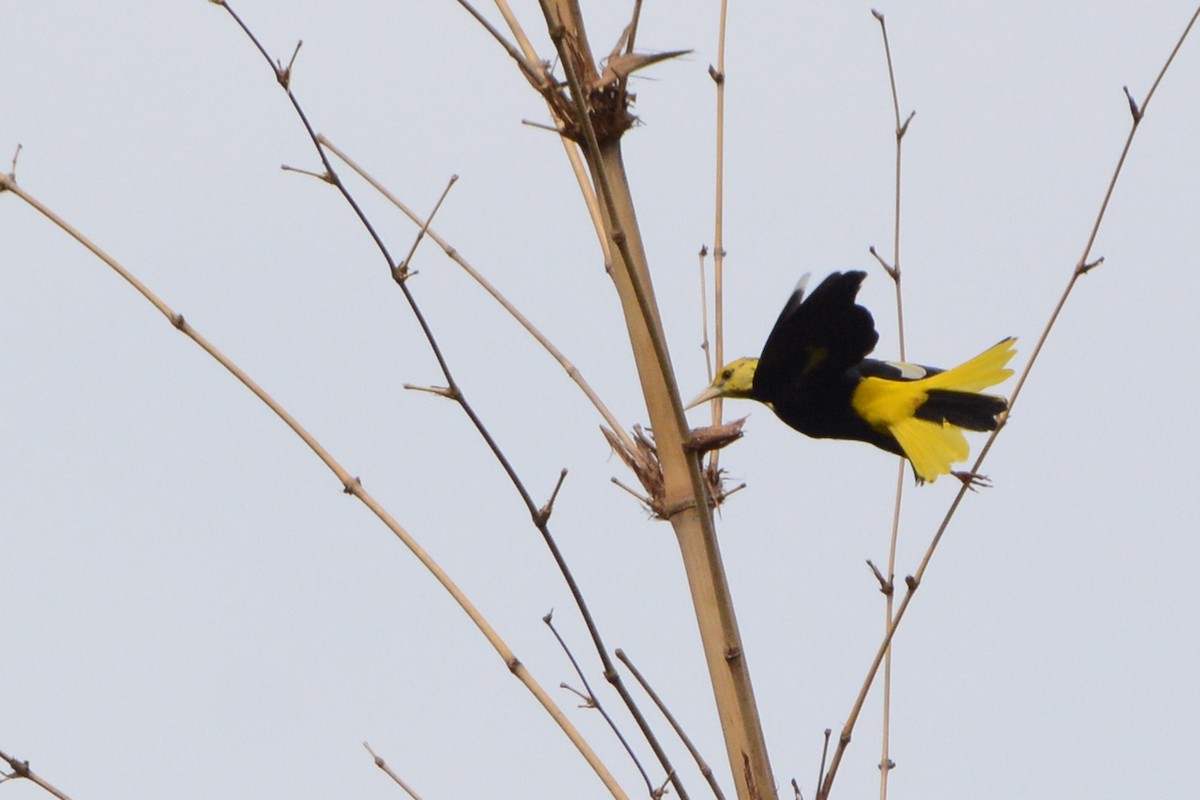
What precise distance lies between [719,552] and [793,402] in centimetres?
149

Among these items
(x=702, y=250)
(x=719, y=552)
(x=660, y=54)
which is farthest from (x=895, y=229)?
(x=719, y=552)

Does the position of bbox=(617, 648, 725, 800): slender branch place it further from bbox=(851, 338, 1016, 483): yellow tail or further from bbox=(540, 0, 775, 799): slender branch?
bbox=(851, 338, 1016, 483): yellow tail

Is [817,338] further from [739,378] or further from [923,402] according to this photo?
[923,402]

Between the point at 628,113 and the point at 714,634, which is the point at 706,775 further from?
the point at 628,113

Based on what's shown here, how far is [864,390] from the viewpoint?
3.36 metres

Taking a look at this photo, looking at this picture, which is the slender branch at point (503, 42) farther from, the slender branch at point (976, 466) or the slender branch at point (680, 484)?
the slender branch at point (976, 466)

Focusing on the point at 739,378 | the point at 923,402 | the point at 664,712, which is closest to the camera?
the point at 664,712

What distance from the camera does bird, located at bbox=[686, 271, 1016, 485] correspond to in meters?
2.88

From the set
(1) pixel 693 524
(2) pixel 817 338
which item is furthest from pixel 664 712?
(2) pixel 817 338

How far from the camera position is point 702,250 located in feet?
8.66

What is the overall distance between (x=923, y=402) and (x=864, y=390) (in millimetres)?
154

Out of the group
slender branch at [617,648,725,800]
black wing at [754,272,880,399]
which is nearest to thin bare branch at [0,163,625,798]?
slender branch at [617,648,725,800]

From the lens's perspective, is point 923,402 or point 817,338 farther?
point 923,402

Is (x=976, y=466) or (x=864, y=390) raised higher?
(x=864, y=390)
